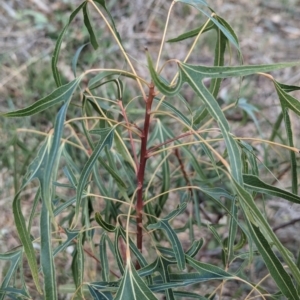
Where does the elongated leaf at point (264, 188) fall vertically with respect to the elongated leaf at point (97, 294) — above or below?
above

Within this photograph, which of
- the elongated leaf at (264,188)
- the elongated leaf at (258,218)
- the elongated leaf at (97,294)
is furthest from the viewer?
the elongated leaf at (97,294)

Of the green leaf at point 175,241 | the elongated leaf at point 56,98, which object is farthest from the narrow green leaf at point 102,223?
the elongated leaf at point 56,98

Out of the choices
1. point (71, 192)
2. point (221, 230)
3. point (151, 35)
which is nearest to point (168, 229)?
point (221, 230)

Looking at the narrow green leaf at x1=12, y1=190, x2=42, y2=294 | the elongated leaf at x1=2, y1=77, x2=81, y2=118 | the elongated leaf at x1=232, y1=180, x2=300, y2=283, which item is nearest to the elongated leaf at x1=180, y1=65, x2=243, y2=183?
the elongated leaf at x1=232, y1=180, x2=300, y2=283

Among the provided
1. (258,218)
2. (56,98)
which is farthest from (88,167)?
(258,218)

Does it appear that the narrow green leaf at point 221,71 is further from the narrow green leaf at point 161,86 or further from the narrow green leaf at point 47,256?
the narrow green leaf at point 47,256
